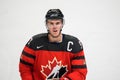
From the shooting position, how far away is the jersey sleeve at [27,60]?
1.95 metres

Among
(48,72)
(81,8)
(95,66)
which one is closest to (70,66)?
(48,72)

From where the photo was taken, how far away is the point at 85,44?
2938 millimetres

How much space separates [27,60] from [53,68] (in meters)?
0.19

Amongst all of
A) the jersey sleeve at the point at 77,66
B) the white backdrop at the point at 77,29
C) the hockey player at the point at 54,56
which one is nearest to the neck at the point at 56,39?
the hockey player at the point at 54,56

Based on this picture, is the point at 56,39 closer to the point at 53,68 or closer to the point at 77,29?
the point at 53,68

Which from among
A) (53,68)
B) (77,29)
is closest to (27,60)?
(53,68)

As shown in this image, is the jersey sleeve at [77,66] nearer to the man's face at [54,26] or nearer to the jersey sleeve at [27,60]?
the man's face at [54,26]

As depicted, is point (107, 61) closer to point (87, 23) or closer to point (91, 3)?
point (87, 23)

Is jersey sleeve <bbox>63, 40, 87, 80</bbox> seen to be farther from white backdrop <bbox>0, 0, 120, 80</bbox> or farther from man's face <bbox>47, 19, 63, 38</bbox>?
white backdrop <bbox>0, 0, 120, 80</bbox>

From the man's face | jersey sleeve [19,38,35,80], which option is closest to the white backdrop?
jersey sleeve [19,38,35,80]

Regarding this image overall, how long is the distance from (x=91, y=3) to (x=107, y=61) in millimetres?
640

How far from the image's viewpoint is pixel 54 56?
6.33 ft

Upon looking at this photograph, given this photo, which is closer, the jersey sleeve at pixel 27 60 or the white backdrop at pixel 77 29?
the jersey sleeve at pixel 27 60

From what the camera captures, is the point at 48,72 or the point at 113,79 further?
the point at 113,79
